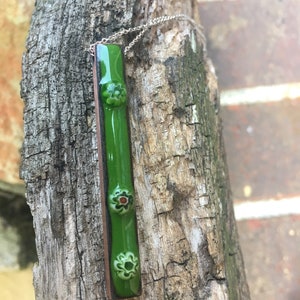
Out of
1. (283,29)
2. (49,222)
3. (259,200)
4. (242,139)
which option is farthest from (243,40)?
(49,222)

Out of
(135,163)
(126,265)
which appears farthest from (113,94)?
(126,265)

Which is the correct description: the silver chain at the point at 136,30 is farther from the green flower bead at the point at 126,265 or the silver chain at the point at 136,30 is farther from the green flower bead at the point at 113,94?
the green flower bead at the point at 126,265

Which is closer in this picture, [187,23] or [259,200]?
[187,23]

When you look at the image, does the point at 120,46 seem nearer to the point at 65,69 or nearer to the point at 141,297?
the point at 65,69

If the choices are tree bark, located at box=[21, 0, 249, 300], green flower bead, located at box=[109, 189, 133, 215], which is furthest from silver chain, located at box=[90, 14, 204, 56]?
Result: green flower bead, located at box=[109, 189, 133, 215]

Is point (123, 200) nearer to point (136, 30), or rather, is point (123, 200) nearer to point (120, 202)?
point (120, 202)

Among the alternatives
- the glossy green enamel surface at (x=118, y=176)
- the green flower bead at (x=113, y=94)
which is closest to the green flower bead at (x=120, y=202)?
the glossy green enamel surface at (x=118, y=176)
